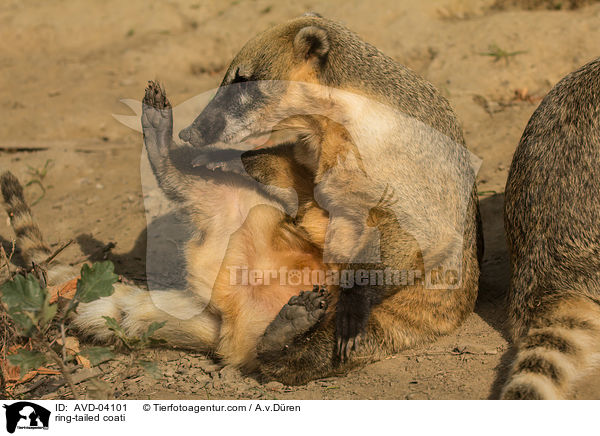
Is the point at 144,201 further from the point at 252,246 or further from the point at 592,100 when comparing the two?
the point at 592,100

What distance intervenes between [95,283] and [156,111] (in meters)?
1.33

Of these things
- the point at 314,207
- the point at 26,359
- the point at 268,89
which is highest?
the point at 268,89

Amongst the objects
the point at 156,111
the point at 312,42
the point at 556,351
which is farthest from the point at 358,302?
the point at 156,111

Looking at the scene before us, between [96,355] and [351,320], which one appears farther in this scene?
[351,320]

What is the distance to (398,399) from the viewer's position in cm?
274

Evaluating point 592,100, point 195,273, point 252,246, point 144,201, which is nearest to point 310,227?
point 252,246

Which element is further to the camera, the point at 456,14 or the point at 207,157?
the point at 456,14

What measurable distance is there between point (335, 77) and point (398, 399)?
1.70 metres

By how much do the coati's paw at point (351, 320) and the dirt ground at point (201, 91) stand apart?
19 centimetres

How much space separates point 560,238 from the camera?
2.98 meters

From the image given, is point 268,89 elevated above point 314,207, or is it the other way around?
point 268,89

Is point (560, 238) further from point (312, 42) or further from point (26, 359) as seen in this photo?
point (26, 359)

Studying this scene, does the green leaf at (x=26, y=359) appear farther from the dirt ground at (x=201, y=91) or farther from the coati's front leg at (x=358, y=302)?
the coati's front leg at (x=358, y=302)
